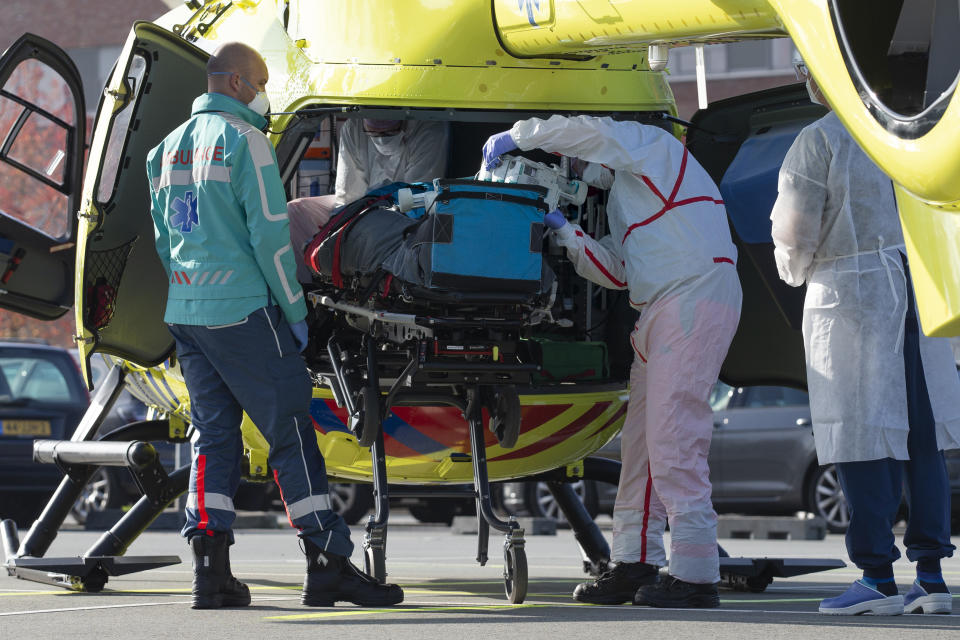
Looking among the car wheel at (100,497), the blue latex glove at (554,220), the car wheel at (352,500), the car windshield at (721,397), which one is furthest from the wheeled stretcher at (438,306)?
the car wheel at (100,497)

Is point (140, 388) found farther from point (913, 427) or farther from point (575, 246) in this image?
Result: point (913, 427)

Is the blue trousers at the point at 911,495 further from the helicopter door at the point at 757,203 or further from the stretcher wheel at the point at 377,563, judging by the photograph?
the stretcher wheel at the point at 377,563

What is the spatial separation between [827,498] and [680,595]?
8247 millimetres

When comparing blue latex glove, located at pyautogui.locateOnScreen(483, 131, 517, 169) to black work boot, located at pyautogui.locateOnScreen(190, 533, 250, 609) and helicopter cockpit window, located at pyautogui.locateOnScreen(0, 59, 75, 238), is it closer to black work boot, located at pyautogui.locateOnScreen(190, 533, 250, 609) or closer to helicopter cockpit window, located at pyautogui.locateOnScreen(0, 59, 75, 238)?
black work boot, located at pyautogui.locateOnScreen(190, 533, 250, 609)

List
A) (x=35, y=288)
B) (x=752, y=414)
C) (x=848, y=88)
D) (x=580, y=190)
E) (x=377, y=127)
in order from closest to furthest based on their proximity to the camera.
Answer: (x=848, y=88), (x=580, y=190), (x=377, y=127), (x=35, y=288), (x=752, y=414)

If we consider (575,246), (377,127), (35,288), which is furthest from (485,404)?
(35,288)

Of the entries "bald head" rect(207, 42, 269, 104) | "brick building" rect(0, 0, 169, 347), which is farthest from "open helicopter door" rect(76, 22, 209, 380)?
"brick building" rect(0, 0, 169, 347)

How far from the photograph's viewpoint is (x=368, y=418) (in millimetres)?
6191

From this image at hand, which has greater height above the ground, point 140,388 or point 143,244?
point 143,244

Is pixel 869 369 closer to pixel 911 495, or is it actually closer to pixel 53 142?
pixel 911 495

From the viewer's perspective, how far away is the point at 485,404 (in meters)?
6.69

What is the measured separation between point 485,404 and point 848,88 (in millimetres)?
2752

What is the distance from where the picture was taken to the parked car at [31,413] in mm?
14320

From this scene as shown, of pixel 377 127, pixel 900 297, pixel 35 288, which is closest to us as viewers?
pixel 900 297
